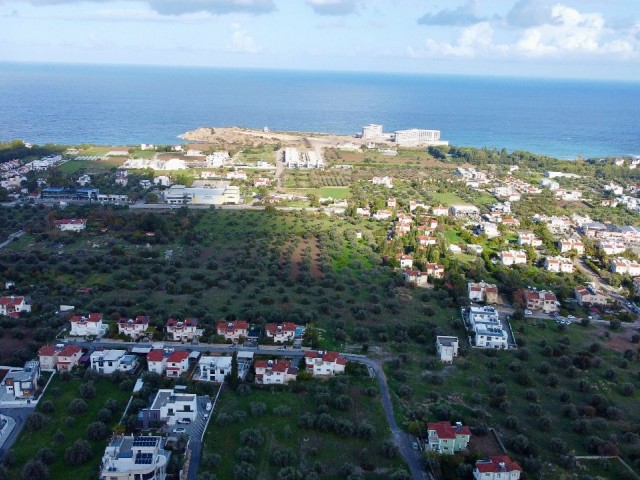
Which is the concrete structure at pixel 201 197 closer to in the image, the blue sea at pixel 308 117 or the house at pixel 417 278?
the house at pixel 417 278

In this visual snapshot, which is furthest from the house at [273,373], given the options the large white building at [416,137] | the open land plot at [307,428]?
the large white building at [416,137]

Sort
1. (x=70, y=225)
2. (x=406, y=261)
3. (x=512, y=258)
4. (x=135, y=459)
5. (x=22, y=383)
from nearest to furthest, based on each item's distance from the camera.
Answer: (x=135, y=459) < (x=22, y=383) < (x=406, y=261) < (x=512, y=258) < (x=70, y=225)

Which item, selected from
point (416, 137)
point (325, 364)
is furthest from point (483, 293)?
point (416, 137)

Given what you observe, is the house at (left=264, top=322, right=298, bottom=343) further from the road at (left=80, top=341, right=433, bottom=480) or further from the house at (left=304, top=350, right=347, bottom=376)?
the house at (left=304, top=350, right=347, bottom=376)

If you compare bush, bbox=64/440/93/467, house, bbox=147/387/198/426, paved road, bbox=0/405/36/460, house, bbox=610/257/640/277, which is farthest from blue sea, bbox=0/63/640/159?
bush, bbox=64/440/93/467

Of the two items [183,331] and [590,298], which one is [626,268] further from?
[183,331]

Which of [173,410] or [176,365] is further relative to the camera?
[176,365]
